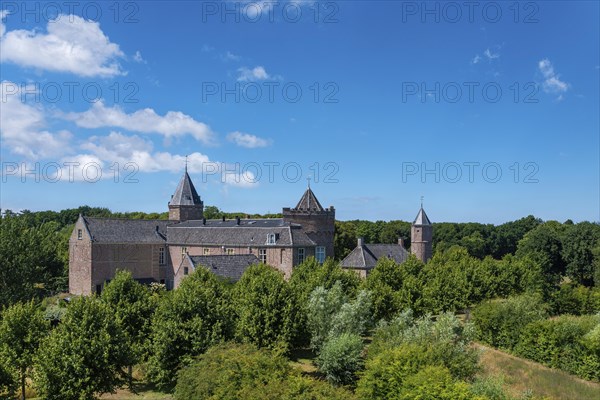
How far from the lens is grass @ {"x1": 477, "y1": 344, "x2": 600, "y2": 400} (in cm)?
3294

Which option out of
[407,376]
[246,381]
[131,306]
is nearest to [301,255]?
[131,306]

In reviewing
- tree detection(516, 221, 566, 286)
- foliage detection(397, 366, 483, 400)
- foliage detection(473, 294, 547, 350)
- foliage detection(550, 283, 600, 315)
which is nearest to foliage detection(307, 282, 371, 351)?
foliage detection(397, 366, 483, 400)

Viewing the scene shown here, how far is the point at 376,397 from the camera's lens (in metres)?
24.0

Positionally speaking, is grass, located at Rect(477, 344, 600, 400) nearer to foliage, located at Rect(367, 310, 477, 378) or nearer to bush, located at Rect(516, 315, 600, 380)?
Answer: bush, located at Rect(516, 315, 600, 380)

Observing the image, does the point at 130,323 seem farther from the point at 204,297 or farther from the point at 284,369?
the point at 284,369

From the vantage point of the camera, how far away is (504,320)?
43.0 metres

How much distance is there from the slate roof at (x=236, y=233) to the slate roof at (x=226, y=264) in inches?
161

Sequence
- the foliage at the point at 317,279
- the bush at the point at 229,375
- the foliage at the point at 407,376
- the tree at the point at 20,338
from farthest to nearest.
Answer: the foliage at the point at 317,279
the tree at the point at 20,338
the bush at the point at 229,375
the foliage at the point at 407,376

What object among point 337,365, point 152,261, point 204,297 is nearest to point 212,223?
point 152,261

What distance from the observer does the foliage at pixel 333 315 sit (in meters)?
33.4

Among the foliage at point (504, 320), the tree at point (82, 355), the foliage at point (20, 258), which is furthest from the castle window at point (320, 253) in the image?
the tree at point (82, 355)

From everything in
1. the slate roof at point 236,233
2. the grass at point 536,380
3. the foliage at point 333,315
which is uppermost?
the slate roof at point 236,233

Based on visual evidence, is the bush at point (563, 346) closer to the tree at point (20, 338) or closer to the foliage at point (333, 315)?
the foliage at point (333, 315)

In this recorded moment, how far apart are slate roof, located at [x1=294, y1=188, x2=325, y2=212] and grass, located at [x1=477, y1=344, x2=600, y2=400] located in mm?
25834
